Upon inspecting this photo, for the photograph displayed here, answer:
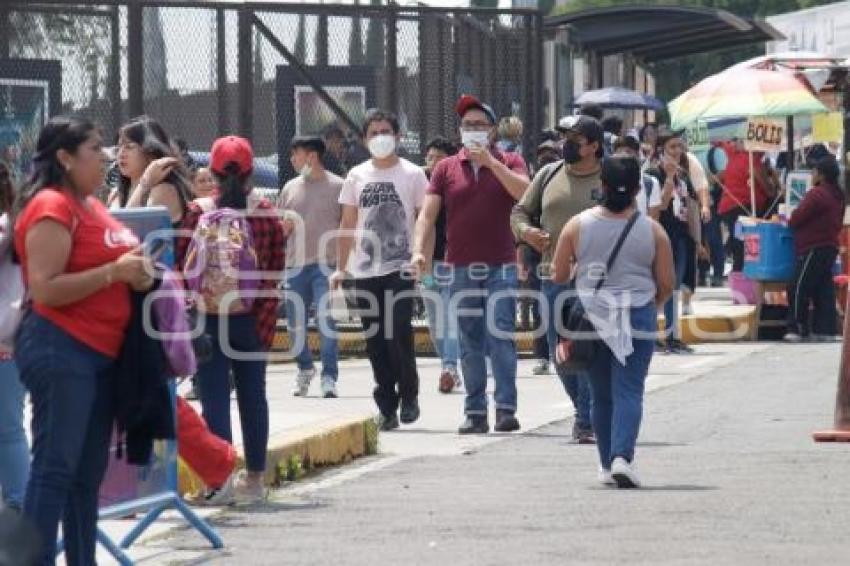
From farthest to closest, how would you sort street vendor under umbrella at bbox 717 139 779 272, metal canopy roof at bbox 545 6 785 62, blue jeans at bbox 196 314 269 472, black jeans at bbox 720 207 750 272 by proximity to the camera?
metal canopy roof at bbox 545 6 785 62, black jeans at bbox 720 207 750 272, street vendor under umbrella at bbox 717 139 779 272, blue jeans at bbox 196 314 269 472

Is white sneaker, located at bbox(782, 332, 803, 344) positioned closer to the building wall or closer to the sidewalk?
the sidewalk

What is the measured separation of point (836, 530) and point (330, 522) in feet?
7.06

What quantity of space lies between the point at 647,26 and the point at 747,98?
4811mm

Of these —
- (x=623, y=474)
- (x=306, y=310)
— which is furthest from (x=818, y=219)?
(x=623, y=474)

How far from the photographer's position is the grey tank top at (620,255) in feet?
39.8

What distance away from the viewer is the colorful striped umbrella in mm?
25969

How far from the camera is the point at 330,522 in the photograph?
10680mm

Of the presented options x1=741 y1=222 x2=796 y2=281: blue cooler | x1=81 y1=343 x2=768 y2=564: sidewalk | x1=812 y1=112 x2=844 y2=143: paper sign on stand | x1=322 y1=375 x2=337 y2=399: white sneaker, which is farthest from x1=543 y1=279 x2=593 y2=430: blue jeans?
x1=812 y1=112 x2=844 y2=143: paper sign on stand

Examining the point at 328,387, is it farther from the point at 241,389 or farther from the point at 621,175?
the point at 241,389

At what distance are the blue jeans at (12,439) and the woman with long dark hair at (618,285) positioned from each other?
10.9 feet

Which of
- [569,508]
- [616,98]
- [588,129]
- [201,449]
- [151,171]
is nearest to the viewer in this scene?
[201,449]

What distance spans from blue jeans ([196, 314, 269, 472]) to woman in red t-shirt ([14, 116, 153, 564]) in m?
3.03

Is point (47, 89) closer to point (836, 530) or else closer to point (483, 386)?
point (483, 386)

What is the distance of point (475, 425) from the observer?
14633 mm
